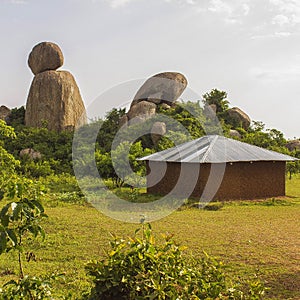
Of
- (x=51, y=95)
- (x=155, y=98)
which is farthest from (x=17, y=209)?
(x=51, y=95)

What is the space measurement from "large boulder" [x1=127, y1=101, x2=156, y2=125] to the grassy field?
12.2 m

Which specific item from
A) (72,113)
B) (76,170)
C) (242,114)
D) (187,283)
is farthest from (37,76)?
(187,283)

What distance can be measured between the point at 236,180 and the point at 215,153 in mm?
1141

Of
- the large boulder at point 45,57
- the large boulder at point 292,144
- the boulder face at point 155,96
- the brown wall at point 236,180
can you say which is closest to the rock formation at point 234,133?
the large boulder at point 292,144

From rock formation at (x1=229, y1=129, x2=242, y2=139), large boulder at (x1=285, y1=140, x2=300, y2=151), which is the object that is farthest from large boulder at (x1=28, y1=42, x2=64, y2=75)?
large boulder at (x1=285, y1=140, x2=300, y2=151)

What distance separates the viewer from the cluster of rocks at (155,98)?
79.1 feet

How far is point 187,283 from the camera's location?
12.0 feet

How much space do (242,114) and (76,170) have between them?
16378mm

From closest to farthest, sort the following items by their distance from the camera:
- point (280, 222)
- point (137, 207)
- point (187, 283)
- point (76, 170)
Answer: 1. point (187, 283)
2. point (280, 222)
3. point (137, 207)
4. point (76, 170)

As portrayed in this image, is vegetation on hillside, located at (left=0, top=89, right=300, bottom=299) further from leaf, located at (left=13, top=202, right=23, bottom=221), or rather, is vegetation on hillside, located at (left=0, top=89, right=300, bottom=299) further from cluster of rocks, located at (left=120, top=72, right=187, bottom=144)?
cluster of rocks, located at (left=120, top=72, right=187, bottom=144)

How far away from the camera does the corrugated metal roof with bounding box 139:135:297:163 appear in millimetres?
14399

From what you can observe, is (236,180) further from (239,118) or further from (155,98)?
(239,118)

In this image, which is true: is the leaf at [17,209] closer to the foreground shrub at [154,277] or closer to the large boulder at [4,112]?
the foreground shrub at [154,277]

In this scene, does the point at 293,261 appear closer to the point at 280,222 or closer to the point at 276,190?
the point at 280,222
